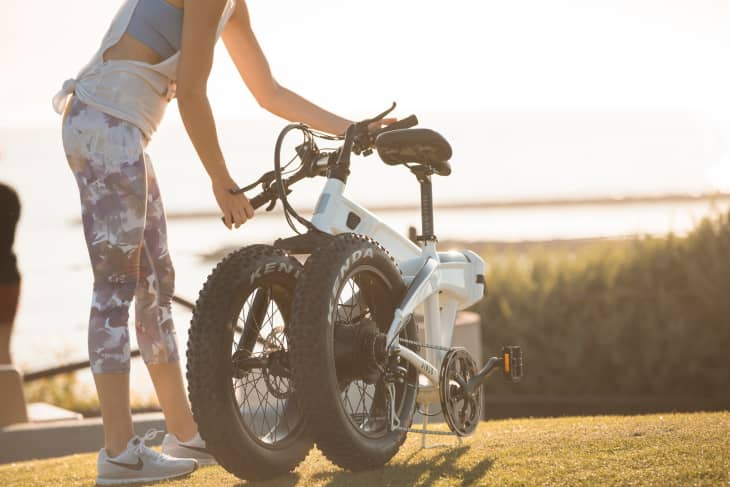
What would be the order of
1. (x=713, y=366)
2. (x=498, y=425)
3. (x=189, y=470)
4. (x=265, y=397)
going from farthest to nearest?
(x=713, y=366), (x=498, y=425), (x=189, y=470), (x=265, y=397)

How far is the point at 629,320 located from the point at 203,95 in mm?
7450

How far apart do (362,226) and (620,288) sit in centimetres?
682

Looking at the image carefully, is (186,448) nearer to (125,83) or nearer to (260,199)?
(260,199)

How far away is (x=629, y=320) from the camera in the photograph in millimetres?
10812

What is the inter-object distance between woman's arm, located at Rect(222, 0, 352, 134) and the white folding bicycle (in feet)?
0.95

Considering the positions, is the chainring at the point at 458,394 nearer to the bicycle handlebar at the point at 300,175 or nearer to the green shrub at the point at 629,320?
the bicycle handlebar at the point at 300,175

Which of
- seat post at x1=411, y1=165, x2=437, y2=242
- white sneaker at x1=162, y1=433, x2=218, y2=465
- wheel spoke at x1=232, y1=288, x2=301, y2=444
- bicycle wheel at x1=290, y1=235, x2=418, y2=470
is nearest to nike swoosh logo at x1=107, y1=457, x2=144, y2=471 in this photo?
white sneaker at x1=162, y1=433, x2=218, y2=465

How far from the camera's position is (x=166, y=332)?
4.74 meters

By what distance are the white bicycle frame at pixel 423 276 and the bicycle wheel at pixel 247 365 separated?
36 cm

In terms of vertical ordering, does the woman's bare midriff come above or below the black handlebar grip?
above

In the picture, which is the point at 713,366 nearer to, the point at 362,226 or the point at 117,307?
the point at 362,226

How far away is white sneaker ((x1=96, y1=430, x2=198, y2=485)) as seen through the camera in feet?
14.5

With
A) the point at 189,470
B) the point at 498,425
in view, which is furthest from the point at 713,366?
the point at 189,470

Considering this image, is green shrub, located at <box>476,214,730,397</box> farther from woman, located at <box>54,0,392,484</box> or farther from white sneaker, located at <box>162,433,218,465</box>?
woman, located at <box>54,0,392,484</box>
